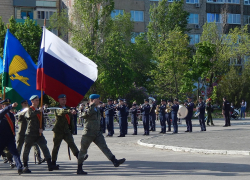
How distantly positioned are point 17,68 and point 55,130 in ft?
9.09

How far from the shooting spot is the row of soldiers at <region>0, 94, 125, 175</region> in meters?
10.6

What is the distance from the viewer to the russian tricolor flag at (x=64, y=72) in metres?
11.2

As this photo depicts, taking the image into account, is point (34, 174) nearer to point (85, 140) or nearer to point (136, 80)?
point (85, 140)

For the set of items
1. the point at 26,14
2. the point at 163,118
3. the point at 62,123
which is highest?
the point at 26,14

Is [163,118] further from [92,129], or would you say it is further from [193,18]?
[193,18]

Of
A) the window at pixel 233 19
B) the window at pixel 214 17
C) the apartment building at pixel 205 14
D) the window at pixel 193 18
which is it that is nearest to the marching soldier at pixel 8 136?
the apartment building at pixel 205 14

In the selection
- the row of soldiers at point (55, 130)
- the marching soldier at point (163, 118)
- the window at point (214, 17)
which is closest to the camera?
the row of soldiers at point (55, 130)

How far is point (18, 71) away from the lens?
42.9ft

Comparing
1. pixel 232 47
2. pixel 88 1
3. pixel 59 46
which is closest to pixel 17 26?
pixel 88 1

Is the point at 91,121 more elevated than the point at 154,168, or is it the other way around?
the point at 91,121

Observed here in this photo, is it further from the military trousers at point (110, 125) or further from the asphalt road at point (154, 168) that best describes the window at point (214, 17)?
the asphalt road at point (154, 168)

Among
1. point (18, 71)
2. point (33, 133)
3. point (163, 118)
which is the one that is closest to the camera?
point (33, 133)

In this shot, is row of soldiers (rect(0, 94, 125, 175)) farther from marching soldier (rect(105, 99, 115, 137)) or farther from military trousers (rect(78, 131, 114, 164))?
marching soldier (rect(105, 99, 115, 137))

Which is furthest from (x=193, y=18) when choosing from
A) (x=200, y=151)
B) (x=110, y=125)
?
(x=200, y=151)
